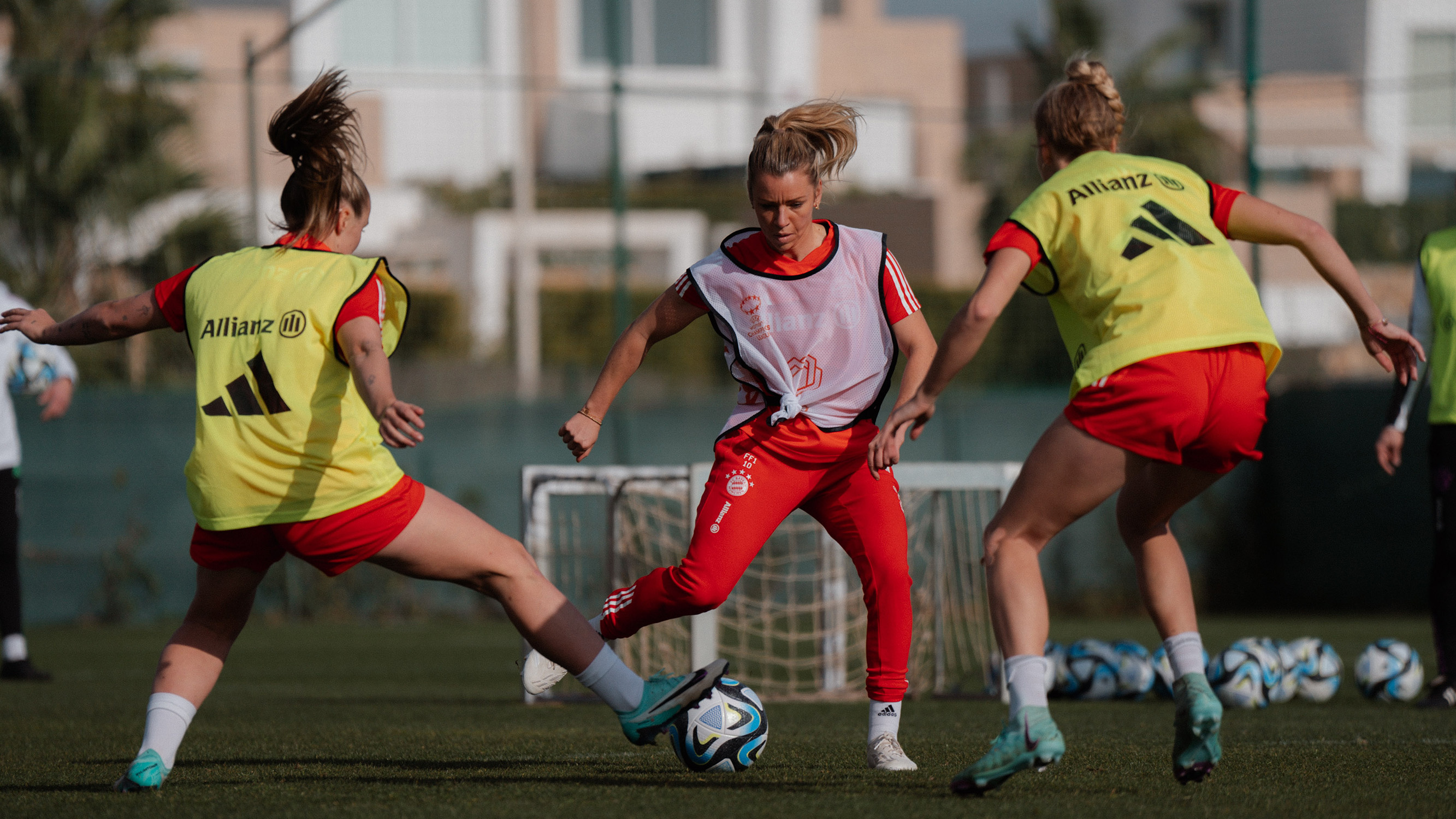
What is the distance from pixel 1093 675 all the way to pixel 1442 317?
2.24m

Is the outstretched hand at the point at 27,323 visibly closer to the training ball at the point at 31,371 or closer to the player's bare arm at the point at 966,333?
the player's bare arm at the point at 966,333

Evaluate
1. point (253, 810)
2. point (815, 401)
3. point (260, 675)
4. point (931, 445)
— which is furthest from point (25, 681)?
point (931, 445)

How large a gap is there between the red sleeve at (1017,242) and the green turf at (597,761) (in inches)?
55.3

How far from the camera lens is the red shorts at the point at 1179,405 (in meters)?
3.99

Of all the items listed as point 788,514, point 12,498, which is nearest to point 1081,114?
point 788,514

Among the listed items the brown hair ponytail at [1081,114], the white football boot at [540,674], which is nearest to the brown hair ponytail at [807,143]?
the brown hair ponytail at [1081,114]

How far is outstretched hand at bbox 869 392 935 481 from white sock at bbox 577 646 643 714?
975 millimetres

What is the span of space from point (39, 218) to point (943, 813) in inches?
429

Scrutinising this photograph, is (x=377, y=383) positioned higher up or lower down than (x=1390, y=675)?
higher up

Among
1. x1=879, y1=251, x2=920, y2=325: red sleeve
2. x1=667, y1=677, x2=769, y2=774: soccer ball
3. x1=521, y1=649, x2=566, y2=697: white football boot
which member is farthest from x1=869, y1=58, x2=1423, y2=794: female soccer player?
x1=521, y1=649, x2=566, y2=697: white football boot

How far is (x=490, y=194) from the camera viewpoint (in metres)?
23.5

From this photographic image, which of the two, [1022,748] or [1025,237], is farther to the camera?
[1025,237]

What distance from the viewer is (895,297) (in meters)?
4.93

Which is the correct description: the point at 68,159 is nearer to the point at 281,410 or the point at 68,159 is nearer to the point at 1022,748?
the point at 281,410
